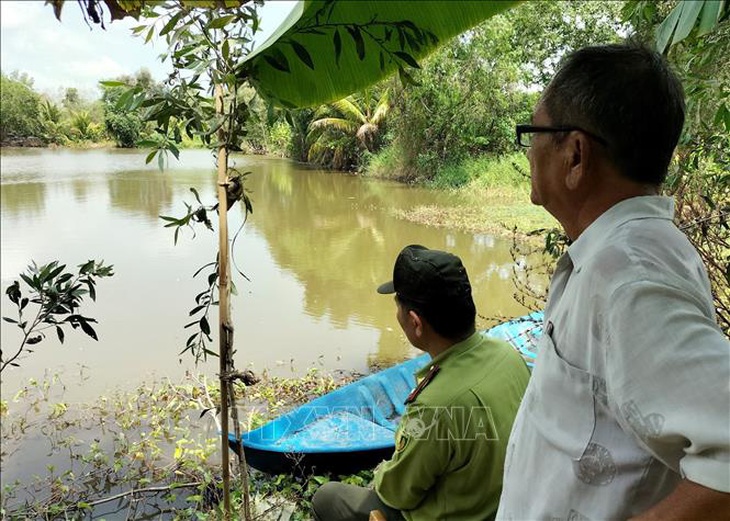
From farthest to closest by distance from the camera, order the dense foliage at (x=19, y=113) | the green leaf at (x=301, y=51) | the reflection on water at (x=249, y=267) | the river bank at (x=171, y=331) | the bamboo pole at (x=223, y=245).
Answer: the dense foliage at (x=19, y=113) → the reflection on water at (x=249, y=267) → the river bank at (x=171, y=331) → the bamboo pole at (x=223, y=245) → the green leaf at (x=301, y=51)

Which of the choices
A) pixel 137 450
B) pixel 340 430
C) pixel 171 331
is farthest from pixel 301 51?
pixel 171 331

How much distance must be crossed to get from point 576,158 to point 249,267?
6.45 metres

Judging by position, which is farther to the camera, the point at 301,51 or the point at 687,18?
the point at 301,51

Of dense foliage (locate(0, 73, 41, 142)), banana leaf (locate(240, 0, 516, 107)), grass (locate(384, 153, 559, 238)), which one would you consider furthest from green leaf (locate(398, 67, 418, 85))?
dense foliage (locate(0, 73, 41, 142))

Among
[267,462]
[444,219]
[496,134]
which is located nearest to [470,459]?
[267,462]

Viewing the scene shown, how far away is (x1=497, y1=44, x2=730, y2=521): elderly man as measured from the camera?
0.60 metres

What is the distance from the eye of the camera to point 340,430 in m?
2.84

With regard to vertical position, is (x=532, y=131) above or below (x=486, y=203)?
above

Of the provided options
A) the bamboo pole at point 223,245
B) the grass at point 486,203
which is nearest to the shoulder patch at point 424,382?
the bamboo pole at point 223,245

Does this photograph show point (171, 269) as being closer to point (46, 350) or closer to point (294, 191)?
point (46, 350)

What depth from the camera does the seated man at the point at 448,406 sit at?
119cm

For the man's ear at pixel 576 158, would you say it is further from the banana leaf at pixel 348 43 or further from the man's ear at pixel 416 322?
the man's ear at pixel 416 322

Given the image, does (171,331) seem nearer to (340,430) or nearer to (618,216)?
(340,430)

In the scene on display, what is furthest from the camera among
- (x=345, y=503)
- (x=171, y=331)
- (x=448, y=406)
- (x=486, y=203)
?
(x=486, y=203)
